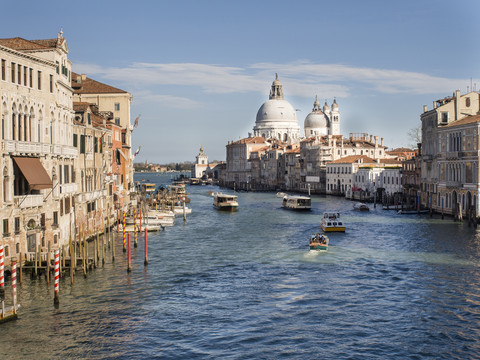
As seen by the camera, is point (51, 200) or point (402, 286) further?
point (51, 200)

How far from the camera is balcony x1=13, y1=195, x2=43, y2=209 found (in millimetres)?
19219

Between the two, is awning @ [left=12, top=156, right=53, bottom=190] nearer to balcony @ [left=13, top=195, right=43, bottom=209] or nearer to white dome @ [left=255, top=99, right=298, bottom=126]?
balcony @ [left=13, top=195, right=43, bottom=209]

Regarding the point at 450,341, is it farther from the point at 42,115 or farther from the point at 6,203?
the point at 42,115

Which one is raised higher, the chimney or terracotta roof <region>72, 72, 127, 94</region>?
terracotta roof <region>72, 72, 127, 94</region>

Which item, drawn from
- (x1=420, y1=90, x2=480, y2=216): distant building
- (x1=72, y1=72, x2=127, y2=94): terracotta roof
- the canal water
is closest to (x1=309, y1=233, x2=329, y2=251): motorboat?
the canal water

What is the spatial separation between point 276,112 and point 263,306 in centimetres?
12878

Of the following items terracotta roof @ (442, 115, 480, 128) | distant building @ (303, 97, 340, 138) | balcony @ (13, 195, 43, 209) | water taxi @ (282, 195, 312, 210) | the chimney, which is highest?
distant building @ (303, 97, 340, 138)

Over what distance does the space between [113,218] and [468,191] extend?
69.7ft

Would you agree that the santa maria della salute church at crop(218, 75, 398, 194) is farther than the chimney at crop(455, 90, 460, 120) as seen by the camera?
Yes

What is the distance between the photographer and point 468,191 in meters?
37.9

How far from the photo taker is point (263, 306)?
56.6 ft

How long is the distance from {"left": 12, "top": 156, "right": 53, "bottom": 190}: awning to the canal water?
3125mm

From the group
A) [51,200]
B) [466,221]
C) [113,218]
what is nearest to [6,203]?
[51,200]

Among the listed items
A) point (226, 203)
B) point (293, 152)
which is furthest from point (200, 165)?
point (226, 203)
